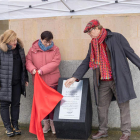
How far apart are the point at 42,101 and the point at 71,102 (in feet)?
1.63

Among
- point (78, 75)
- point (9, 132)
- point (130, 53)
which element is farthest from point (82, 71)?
point (9, 132)

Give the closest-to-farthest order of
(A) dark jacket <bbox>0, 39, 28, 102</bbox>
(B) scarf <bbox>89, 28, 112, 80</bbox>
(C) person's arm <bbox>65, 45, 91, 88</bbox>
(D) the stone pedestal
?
(B) scarf <bbox>89, 28, 112, 80</bbox>
(D) the stone pedestal
(C) person's arm <bbox>65, 45, 91, 88</bbox>
(A) dark jacket <bbox>0, 39, 28, 102</bbox>

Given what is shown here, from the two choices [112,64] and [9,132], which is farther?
[9,132]

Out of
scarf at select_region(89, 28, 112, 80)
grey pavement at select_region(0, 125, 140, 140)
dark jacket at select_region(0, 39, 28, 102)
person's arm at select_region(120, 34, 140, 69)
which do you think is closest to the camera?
person's arm at select_region(120, 34, 140, 69)

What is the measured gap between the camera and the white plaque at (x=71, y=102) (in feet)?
13.3

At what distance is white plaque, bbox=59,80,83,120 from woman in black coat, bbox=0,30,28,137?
2.65 feet

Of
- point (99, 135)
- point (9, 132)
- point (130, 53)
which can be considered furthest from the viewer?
point (9, 132)

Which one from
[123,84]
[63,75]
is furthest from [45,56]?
[123,84]

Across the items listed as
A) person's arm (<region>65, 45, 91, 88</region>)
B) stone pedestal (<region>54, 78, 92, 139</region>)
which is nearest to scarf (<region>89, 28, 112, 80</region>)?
person's arm (<region>65, 45, 91, 88</region>)

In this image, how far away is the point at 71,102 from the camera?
4.16 meters

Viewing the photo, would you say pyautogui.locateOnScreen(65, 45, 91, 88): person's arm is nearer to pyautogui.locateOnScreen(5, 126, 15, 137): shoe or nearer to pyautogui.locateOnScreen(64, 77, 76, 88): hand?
pyautogui.locateOnScreen(64, 77, 76, 88): hand

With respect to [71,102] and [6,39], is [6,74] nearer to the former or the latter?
[6,39]

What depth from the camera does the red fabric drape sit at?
163 inches

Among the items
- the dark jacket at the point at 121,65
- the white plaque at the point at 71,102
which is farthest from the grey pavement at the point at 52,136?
the dark jacket at the point at 121,65
